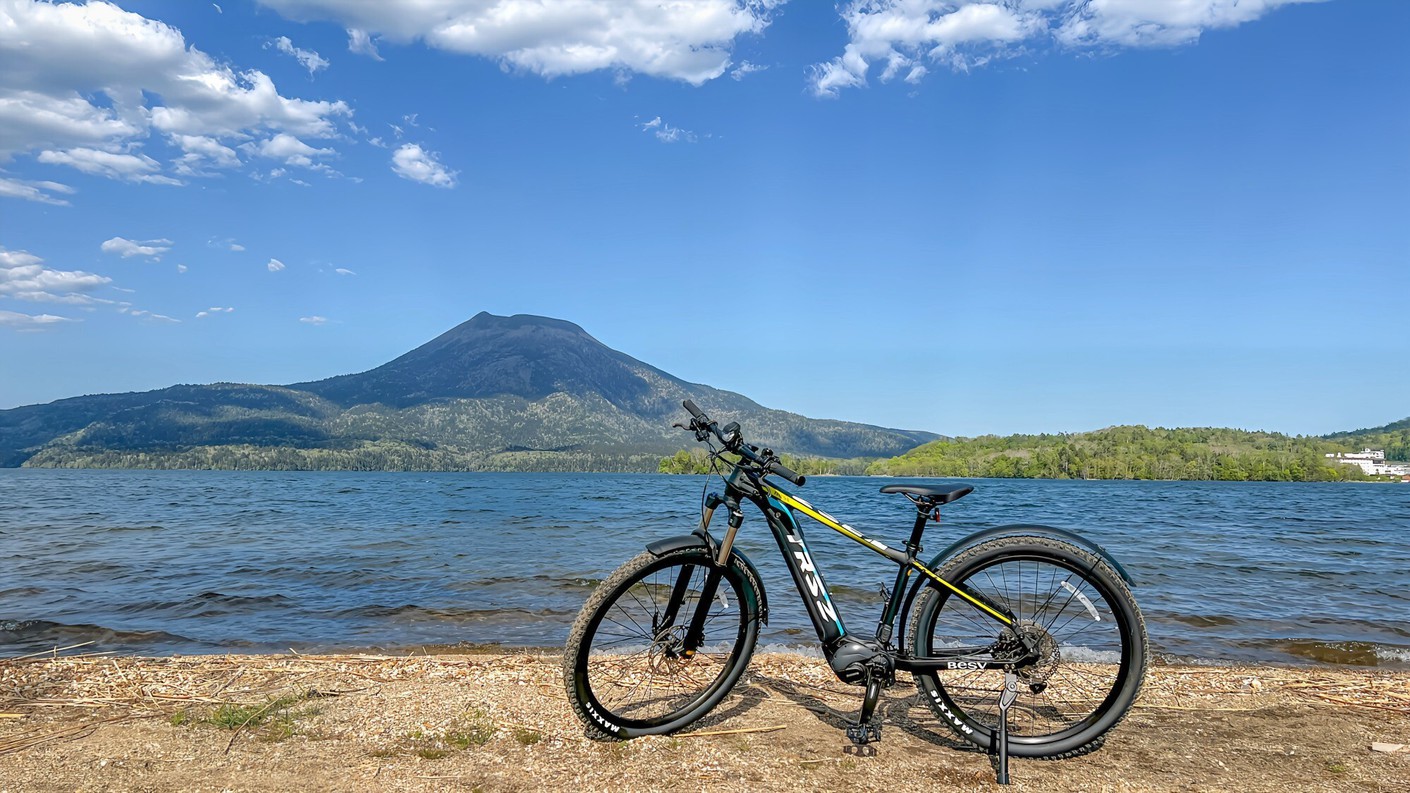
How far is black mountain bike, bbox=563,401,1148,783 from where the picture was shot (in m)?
4.59

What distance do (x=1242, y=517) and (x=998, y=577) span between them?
3974 centimetres

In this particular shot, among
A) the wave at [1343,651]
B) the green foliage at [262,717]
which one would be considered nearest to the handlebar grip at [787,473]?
the green foliage at [262,717]

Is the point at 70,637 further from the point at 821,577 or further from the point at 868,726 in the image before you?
the point at 868,726

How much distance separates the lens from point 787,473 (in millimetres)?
4523

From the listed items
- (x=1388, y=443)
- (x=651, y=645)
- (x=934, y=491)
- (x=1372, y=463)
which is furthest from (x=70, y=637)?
(x=1388, y=443)

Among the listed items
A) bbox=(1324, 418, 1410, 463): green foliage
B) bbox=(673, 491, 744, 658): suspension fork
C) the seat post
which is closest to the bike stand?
the seat post

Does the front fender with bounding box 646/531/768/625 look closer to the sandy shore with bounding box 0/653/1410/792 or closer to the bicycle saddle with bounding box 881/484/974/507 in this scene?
the sandy shore with bounding box 0/653/1410/792

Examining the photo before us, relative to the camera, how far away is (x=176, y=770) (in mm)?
4266

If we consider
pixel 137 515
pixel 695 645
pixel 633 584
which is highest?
pixel 633 584

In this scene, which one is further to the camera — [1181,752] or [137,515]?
[137,515]

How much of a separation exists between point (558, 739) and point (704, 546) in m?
1.42

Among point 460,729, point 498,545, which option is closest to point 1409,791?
point 460,729

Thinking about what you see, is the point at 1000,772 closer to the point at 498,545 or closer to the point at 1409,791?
the point at 1409,791

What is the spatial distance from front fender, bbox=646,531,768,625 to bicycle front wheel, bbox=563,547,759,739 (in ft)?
0.10
